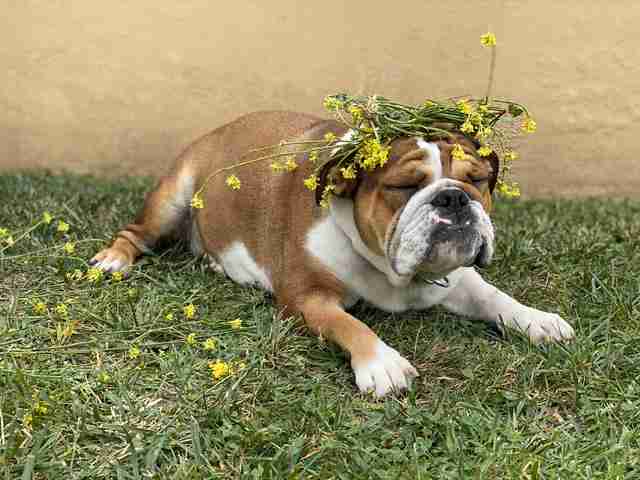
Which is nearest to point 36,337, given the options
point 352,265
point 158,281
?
point 158,281

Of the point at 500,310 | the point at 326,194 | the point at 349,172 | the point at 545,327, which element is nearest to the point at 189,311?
the point at 326,194

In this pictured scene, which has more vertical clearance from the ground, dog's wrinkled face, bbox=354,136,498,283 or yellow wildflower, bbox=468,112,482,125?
yellow wildflower, bbox=468,112,482,125

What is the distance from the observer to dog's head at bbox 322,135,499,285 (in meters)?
3.23

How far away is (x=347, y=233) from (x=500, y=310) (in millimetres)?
724

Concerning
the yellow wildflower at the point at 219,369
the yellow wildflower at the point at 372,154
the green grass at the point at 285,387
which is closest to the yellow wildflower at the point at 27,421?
A: the green grass at the point at 285,387

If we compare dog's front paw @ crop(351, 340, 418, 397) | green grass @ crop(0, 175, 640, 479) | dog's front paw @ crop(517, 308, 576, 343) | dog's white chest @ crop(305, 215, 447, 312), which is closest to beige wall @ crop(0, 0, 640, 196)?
green grass @ crop(0, 175, 640, 479)

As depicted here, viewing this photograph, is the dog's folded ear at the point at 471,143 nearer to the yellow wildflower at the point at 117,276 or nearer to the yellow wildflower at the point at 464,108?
the yellow wildflower at the point at 464,108

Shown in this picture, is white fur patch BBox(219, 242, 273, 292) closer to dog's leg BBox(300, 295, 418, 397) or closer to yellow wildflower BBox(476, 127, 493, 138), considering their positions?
dog's leg BBox(300, 295, 418, 397)

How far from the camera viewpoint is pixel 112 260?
14.1 feet

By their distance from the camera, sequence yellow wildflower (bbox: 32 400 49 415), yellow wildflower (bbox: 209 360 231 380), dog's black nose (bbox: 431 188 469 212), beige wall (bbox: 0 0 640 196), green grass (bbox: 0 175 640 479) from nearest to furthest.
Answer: green grass (bbox: 0 175 640 479), yellow wildflower (bbox: 32 400 49 415), yellow wildflower (bbox: 209 360 231 380), dog's black nose (bbox: 431 188 469 212), beige wall (bbox: 0 0 640 196)

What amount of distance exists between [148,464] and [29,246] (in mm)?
2118

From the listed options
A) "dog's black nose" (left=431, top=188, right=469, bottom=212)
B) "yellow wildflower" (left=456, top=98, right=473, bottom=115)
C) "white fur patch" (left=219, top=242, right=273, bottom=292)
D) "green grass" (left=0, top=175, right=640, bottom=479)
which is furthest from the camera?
"white fur patch" (left=219, top=242, right=273, bottom=292)

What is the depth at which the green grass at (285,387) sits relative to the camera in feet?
9.05

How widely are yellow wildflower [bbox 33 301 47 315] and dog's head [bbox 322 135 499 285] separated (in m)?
1.30
